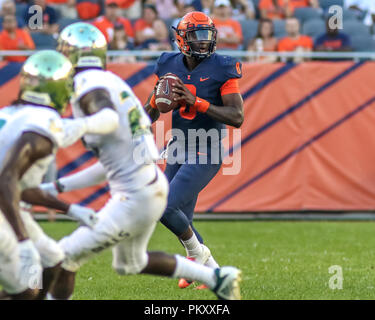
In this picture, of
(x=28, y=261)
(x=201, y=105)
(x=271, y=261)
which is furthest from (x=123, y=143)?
(x=271, y=261)

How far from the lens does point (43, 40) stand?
11.3 meters

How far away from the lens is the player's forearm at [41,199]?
4.07 metres

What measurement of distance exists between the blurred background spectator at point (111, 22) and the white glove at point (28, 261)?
7.25 meters

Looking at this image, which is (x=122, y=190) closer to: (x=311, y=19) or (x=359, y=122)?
(x=359, y=122)

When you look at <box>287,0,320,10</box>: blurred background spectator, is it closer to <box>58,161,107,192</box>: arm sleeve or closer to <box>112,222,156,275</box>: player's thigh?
<box>58,161,107,192</box>: arm sleeve

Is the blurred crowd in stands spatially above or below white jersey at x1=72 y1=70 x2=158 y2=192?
above

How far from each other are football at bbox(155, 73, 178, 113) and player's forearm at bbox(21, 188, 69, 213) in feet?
5.03

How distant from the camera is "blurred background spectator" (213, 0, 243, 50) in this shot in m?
11.0

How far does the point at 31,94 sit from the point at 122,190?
28.3 inches

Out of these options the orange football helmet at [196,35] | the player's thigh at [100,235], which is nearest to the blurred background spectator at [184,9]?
the orange football helmet at [196,35]

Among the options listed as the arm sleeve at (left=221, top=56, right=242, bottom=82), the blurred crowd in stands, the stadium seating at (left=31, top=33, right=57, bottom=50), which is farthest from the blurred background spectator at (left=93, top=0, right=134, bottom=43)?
the arm sleeve at (left=221, top=56, right=242, bottom=82)

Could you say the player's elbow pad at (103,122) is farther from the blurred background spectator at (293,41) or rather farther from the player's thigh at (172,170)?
the blurred background spectator at (293,41)

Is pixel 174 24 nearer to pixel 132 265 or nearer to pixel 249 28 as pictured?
pixel 249 28

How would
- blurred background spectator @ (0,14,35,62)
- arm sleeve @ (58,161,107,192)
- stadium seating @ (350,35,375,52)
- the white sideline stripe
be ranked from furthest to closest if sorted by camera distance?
1. stadium seating @ (350,35,375,52)
2. the white sideline stripe
3. blurred background spectator @ (0,14,35,62)
4. arm sleeve @ (58,161,107,192)
